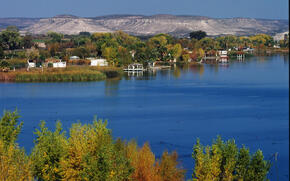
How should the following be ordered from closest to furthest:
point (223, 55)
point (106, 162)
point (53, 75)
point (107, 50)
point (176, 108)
Answer: point (106, 162) → point (176, 108) → point (53, 75) → point (107, 50) → point (223, 55)

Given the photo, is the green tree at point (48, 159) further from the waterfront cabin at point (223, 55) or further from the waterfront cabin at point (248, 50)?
the waterfront cabin at point (248, 50)

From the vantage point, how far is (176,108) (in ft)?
36.4

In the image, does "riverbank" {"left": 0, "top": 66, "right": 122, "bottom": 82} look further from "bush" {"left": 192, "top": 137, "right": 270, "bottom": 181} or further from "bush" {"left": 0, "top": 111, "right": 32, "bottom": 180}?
"bush" {"left": 192, "top": 137, "right": 270, "bottom": 181}

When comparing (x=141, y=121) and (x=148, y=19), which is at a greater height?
(x=148, y=19)

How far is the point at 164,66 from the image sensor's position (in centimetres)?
2112

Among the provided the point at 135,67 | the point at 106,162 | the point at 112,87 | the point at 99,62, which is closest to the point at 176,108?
the point at 112,87

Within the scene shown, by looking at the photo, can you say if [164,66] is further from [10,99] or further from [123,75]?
[10,99]

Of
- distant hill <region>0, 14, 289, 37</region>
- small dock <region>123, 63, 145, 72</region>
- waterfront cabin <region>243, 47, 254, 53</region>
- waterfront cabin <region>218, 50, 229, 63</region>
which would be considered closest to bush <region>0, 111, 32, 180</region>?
small dock <region>123, 63, 145, 72</region>

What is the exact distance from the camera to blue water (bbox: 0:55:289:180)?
26.2 ft

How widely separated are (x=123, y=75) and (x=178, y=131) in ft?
30.0

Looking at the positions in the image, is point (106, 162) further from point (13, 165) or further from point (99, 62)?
point (99, 62)

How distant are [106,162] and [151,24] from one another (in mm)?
72324

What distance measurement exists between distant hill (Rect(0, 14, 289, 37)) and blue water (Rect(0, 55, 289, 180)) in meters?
50.2

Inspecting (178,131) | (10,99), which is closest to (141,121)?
(178,131)
